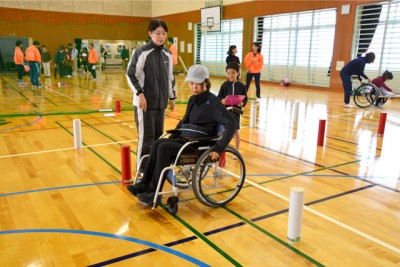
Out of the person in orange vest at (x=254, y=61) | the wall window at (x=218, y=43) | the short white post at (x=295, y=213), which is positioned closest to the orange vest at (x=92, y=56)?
the wall window at (x=218, y=43)

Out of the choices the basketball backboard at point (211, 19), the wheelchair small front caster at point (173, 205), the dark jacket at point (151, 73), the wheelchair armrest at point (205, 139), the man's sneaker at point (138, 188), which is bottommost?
the wheelchair small front caster at point (173, 205)

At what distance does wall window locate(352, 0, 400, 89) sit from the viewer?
986 cm

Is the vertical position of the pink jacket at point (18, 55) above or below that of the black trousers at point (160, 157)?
above

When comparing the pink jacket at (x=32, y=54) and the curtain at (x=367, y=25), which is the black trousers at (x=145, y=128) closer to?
the pink jacket at (x=32, y=54)

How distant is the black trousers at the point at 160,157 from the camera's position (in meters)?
2.64

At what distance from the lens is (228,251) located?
7.16 feet

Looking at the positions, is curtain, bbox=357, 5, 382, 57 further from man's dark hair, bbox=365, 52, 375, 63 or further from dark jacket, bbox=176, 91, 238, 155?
dark jacket, bbox=176, 91, 238, 155

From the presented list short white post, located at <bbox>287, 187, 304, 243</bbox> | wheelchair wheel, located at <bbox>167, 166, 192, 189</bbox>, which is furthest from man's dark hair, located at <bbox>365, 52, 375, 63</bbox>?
short white post, located at <bbox>287, 187, 304, 243</bbox>

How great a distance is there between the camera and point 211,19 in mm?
16031

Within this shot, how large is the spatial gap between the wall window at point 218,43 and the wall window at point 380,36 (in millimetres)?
5325

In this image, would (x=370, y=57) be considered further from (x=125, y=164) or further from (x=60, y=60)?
(x=60, y=60)

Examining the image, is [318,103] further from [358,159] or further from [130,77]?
[130,77]

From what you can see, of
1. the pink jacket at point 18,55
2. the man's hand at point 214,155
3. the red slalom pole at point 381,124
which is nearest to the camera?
the man's hand at point 214,155

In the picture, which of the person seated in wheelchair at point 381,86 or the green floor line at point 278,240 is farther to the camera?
the person seated in wheelchair at point 381,86
